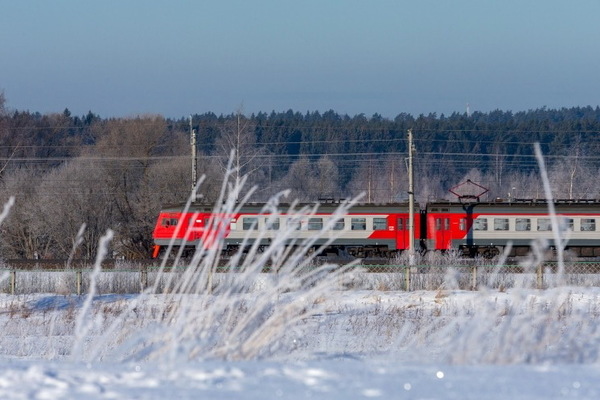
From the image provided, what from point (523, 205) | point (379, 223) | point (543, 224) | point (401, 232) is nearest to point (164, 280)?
point (379, 223)

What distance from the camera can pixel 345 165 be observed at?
98688 millimetres

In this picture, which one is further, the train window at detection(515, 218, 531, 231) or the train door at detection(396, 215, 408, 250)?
the train door at detection(396, 215, 408, 250)

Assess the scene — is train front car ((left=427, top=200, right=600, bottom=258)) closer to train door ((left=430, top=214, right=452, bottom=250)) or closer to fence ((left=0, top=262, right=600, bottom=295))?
train door ((left=430, top=214, right=452, bottom=250))

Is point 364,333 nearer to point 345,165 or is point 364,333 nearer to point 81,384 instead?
point 81,384

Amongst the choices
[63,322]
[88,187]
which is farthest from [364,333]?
[88,187]

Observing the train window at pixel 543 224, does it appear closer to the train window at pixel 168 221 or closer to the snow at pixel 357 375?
the train window at pixel 168 221

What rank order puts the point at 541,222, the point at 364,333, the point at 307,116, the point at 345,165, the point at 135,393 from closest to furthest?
the point at 135,393, the point at 364,333, the point at 541,222, the point at 345,165, the point at 307,116

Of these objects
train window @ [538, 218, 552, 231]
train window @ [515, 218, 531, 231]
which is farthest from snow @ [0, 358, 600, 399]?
train window @ [515, 218, 531, 231]

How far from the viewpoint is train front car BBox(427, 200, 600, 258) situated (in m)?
33.2

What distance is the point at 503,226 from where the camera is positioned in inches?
1336

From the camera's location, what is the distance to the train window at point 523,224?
3356 centimetres

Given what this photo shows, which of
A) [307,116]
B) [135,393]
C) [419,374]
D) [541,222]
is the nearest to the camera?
[135,393]

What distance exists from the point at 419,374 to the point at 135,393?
1.16 m

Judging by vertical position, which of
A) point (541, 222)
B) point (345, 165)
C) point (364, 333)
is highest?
point (345, 165)
